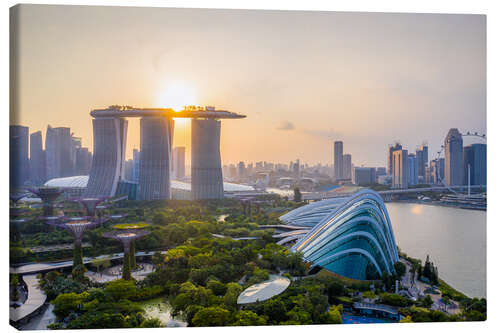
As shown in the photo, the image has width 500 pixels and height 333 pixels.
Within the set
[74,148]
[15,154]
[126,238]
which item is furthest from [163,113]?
[15,154]

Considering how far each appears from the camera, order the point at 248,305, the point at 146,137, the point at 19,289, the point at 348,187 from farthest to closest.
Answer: the point at 348,187
the point at 146,137
the point at 19,289
the point at 248,305

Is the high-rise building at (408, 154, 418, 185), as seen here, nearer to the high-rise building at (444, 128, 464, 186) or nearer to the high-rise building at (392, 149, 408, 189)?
the high-rise building at (392, 149, 408, 189)

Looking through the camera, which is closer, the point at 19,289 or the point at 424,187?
the point at 19,289

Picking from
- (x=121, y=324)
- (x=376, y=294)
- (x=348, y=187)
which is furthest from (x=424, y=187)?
(x=121, y=324)

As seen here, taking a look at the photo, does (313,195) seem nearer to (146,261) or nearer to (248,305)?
(146,261)

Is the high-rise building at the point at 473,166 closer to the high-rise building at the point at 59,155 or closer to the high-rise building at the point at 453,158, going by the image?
the high-rise building at the point at 453,158

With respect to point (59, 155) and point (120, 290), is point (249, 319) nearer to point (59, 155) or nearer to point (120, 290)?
point (120, 290)

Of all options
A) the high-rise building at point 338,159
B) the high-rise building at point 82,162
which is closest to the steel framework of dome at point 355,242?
the high-rise building at point 338,159
